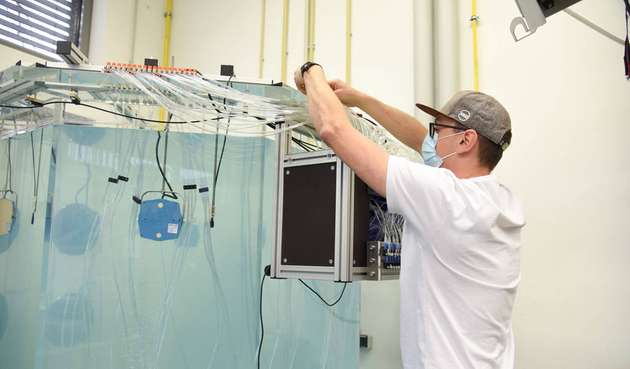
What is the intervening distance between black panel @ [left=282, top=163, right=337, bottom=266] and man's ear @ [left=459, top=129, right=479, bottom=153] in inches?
13.5

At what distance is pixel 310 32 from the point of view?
2697 mm

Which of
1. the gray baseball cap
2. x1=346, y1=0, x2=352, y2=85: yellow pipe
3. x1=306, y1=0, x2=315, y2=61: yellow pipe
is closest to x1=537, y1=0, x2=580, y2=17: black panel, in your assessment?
the gray baseball cap

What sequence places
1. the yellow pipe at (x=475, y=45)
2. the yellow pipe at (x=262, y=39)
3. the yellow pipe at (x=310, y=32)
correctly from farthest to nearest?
the yellow pipe at (x=262, y=39) → the yellow pipe at (x=310, y=32) → the yellow pipe at (x=475, y=45)

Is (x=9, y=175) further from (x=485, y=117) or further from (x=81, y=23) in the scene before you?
(x=485, y=117)

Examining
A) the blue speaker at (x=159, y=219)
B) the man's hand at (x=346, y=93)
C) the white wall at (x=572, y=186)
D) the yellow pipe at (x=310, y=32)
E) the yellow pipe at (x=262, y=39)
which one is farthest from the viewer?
the yellow pipe at (x=262, y=39)

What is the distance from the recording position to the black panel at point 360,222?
49.0 inches

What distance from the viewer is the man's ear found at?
1.16 metres

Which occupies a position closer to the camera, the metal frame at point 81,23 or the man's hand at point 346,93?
the man's hand at point 346,93

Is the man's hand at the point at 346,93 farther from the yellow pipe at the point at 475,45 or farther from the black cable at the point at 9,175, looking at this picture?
the black cable at the point at 9,175

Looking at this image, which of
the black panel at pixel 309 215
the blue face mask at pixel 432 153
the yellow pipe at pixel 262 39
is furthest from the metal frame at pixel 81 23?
the blue face mask at pixel 432 153

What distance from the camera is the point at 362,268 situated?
49.7 inches

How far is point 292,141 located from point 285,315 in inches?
28.2

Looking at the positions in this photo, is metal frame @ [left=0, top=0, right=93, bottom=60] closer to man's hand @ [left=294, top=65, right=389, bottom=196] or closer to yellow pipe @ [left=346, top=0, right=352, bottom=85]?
yellow pipe @ [left=346, top=0, right=352, bottom=85]

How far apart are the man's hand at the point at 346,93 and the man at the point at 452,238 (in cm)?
26
